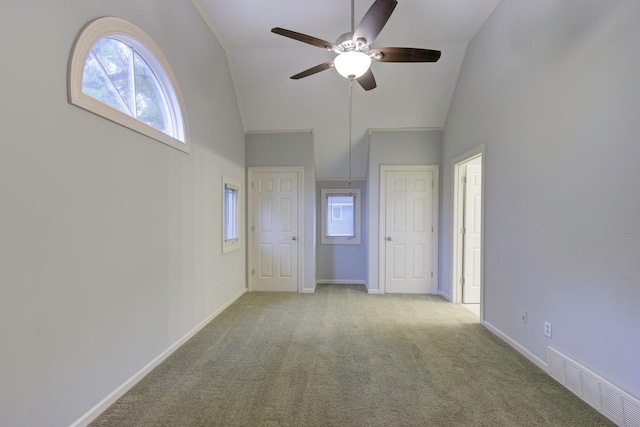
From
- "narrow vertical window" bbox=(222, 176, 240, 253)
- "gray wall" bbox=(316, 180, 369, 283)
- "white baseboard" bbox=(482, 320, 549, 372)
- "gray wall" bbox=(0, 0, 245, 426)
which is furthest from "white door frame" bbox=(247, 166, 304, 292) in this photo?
"white baseboard" bbox=(482, 320, 549, 372)

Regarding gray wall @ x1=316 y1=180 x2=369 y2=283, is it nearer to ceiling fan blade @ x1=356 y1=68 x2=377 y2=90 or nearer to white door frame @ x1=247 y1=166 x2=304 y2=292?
white door frame @ x1=247 y1=166 x2=304 y2=292

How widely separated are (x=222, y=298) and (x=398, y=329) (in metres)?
2.15

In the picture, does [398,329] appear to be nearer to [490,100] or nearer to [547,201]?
[547,201]

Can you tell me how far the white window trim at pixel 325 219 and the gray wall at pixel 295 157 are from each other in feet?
2.41

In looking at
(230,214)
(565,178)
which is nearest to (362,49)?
(565,178)

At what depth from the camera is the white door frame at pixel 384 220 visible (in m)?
4.41

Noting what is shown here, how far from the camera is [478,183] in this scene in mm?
3973

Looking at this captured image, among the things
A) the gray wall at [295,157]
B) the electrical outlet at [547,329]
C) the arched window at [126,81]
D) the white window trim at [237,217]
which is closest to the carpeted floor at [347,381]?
the electrical outlet at [547,329]

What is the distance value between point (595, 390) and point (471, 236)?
92.3 inches

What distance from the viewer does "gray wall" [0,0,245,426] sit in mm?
1252

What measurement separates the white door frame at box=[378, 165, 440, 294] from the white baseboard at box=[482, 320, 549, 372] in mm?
1406

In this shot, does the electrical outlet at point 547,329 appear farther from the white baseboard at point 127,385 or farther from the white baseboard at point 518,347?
the white baseboard at point 127,385

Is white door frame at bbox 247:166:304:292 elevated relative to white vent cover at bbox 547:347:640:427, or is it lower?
elevated

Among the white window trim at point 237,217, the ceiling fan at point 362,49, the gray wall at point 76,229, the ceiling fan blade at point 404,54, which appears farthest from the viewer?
the white window trim at point 237,217
